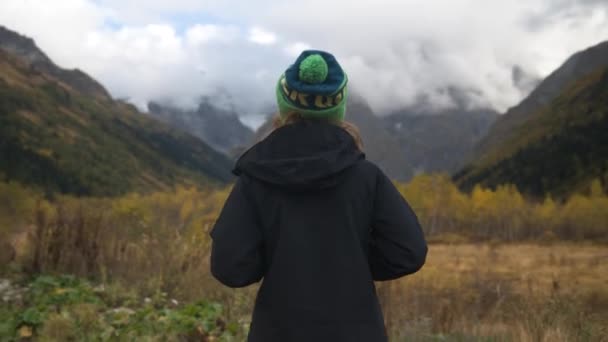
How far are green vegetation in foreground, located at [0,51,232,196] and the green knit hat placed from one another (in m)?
94.0

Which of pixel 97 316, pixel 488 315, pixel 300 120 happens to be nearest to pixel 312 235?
pixel 300 120

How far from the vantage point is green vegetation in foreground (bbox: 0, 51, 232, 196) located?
112m

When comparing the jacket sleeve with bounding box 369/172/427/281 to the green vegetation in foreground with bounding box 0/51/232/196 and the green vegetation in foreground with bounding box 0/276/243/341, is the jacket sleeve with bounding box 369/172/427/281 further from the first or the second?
the green vegetation in foreground with bounding box 0/51/232/196

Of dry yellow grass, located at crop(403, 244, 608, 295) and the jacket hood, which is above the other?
the jacket hood

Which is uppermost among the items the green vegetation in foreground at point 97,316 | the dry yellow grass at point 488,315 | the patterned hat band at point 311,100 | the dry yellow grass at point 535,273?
the patterned hat band at point 311,100

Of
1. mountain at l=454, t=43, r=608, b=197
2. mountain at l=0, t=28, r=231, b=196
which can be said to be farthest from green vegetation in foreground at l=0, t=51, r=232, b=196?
mountain at l=454, t=43, r=608, b=197

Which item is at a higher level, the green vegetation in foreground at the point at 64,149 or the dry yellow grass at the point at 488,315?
the green vegetation in foreground at the point at 64,149

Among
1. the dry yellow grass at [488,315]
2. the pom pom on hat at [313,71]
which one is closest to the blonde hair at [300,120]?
the pom pom on hat at [313,71]

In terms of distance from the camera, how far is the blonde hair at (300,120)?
2225mm

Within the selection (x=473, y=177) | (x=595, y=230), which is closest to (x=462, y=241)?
(x=595, y=230)

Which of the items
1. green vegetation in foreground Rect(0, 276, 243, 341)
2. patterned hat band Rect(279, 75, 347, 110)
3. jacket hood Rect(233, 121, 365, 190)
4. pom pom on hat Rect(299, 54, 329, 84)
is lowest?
green vegetation in foreground Rect(0, 276, 243, 341)

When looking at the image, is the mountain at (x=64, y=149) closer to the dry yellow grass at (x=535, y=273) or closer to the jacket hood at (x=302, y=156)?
the dry yellow grass at (x=535, y=273)

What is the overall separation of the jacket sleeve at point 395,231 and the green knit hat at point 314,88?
0.36 metres

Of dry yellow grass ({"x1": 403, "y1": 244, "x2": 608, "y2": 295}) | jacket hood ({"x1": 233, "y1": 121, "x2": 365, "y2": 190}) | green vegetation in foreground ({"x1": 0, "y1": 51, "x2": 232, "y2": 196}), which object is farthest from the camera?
green vegetation in foreground ({"x1": 0, "y1": 51, "x2": 232, "y2": 196})
